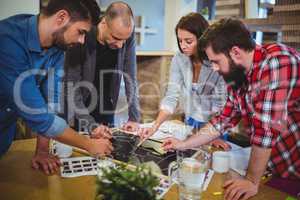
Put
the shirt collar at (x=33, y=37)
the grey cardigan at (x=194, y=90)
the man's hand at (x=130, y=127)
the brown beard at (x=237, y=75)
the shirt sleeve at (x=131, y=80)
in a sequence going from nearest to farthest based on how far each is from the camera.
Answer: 1. the shirt collar at (x=33, y=37)
2. the brown beard at (x=237, y=75)
3. the man's hand at (x=130, y=127)
4. the grey cardigan at (x=194, y=90)
5. the shirt sleeve at (x=131, y=80)

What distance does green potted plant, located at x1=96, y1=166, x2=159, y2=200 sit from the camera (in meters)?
0.73

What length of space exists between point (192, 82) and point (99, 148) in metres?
0.84

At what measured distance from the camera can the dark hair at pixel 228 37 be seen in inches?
47.5

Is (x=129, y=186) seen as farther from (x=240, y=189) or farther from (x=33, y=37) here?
(x=33, y=37)

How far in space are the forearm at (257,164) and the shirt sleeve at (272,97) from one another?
23 millimetres

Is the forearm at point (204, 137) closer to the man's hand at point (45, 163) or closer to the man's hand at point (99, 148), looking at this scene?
the man's hand at point (99, 148)

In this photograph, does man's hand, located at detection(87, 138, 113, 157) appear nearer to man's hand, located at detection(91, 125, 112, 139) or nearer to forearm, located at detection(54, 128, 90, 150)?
forearm, located at detection(54, 128, 90, 150)

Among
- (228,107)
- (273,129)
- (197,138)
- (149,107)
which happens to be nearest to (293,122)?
(273,129)

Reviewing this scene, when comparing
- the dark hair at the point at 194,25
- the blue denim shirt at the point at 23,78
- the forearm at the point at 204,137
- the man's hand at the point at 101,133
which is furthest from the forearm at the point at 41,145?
the dark hair at the point at 194,25

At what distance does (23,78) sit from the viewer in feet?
3.54

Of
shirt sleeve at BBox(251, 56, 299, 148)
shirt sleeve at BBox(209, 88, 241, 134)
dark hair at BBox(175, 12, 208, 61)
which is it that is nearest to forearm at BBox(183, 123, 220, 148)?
shirt sleeve at BBox(209, 88, 241, 134)

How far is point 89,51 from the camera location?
72.1 inches

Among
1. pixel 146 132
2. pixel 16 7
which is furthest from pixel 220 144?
pixel 16 7

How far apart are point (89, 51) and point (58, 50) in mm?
510
